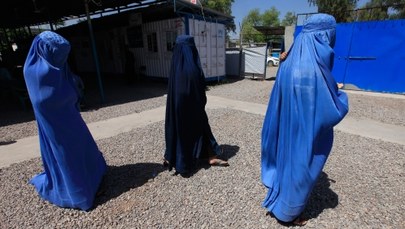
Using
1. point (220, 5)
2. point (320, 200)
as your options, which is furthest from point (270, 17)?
point (320, 200)

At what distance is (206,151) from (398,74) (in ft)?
28.4

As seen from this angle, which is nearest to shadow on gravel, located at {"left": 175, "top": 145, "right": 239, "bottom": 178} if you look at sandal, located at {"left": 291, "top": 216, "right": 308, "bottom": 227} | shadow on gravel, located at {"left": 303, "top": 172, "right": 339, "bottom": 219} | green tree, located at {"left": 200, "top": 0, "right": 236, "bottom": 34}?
shadow on gravel, located at {"left": 303, "top": 172, "right": 339, "bottom": 219}

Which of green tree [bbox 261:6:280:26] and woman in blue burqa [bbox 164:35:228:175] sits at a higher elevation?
green tree [bbox 261:6:280:26]

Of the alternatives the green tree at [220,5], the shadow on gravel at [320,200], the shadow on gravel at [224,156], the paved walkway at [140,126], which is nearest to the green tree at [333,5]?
the green tree at [220,5]

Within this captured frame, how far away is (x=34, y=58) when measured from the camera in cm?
244

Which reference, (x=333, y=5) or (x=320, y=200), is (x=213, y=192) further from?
(x=333, y=5)

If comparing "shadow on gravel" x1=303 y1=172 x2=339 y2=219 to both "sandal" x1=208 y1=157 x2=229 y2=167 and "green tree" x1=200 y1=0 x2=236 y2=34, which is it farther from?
"green tree" x1=200 y1=0 x2=236 y2=34

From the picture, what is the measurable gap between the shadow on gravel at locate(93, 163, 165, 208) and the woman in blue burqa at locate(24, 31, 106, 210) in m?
0.18

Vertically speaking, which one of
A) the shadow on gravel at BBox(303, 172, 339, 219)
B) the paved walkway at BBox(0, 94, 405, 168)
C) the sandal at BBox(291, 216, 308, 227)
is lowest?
the paved walkway at BBox(0, 94, 405, 168)

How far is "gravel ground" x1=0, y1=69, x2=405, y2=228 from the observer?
2658 millimetres

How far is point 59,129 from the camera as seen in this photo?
2.63m

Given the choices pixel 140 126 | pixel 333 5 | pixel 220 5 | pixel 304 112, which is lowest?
pixel 140 126

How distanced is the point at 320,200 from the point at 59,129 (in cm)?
310

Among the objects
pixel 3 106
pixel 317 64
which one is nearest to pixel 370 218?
pixel 317 64
